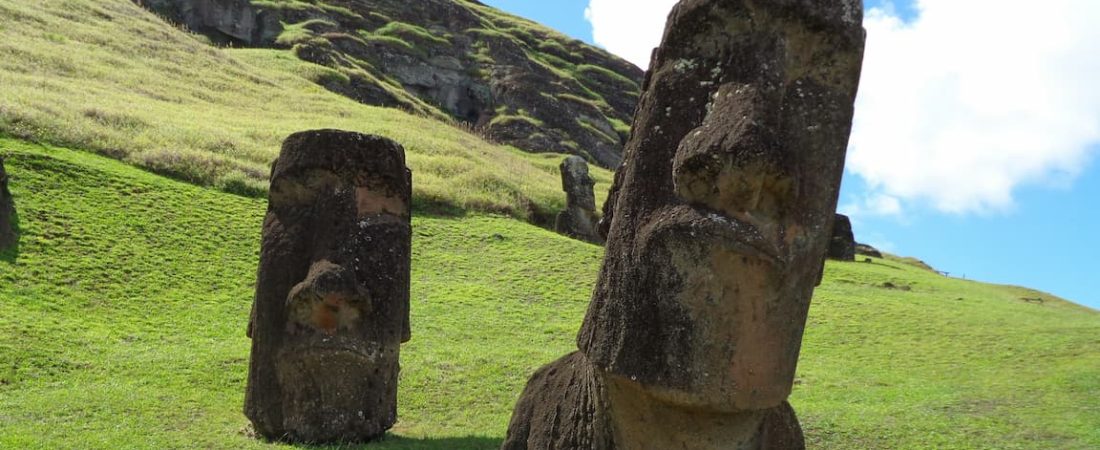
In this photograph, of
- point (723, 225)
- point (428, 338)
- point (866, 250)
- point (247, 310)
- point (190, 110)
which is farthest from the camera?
point (866, 250)

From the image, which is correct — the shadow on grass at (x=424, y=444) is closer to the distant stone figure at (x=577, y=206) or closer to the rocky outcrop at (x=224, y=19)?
the distant stone figure at (x=577, y=206)

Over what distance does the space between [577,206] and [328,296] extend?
2145 cm

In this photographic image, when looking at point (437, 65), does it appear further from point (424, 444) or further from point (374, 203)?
point (424, 444)

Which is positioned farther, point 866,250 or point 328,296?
point 866,250

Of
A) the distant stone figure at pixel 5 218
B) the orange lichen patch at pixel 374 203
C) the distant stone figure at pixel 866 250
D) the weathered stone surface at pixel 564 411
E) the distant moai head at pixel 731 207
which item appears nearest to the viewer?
the distant moai head at pixel 731 207

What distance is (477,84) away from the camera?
6575 cm

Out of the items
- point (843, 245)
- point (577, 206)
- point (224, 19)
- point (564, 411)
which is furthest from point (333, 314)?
point (224, 19)

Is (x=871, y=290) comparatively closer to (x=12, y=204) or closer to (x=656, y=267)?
(x=12, y=204)

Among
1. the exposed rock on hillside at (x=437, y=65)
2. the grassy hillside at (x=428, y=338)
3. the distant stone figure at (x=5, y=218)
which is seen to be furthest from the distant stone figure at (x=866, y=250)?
the distant stone figure at (x=5, y=218)

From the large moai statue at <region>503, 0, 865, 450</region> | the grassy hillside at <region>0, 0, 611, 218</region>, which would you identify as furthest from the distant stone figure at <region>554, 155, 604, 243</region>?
the large moai statue at <region>503, 0, 865, 450</region>

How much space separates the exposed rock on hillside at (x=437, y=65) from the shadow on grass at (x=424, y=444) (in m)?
44.4

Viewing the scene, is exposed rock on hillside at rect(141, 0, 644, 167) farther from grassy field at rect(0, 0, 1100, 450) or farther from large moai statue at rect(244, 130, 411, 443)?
large moai statue at rect(244, 130, 411, 443)

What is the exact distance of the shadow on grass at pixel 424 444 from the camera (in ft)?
29.6

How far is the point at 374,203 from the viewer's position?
945cm
